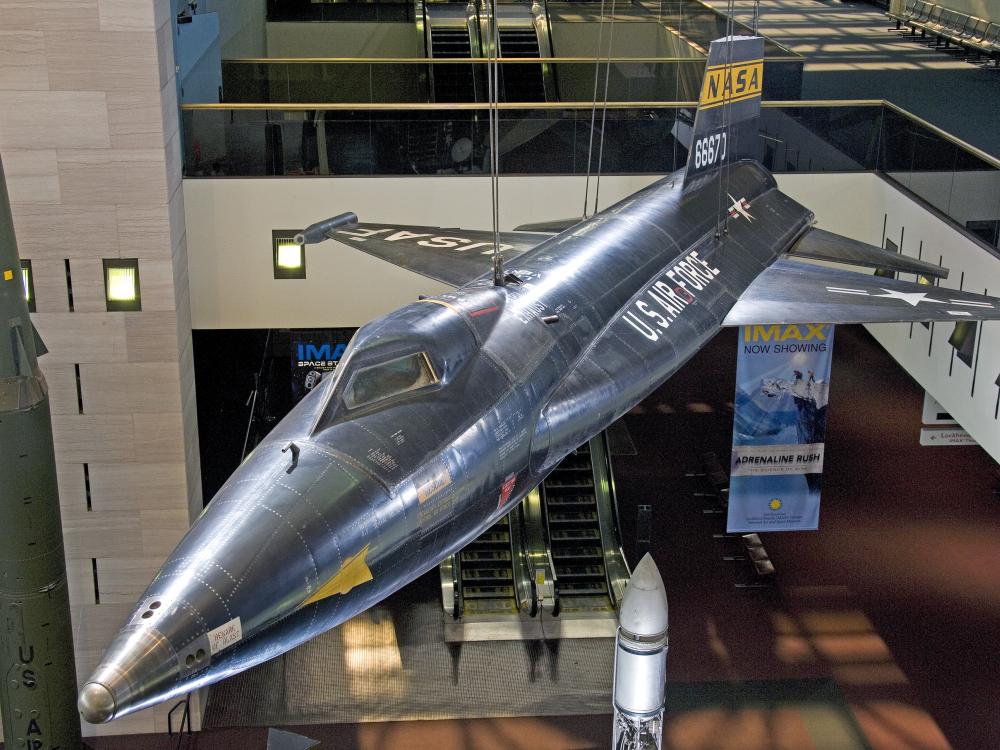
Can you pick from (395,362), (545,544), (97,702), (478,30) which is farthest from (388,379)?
(478,30)

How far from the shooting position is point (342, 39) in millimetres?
24500

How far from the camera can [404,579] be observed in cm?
534

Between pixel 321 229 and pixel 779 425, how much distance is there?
5.22 m

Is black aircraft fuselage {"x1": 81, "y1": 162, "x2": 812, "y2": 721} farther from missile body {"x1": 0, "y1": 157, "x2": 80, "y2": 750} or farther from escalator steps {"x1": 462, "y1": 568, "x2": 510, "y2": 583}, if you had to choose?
escalator steps {"x1": 462, "y1": 568, "x2": 510, "y2": 583}

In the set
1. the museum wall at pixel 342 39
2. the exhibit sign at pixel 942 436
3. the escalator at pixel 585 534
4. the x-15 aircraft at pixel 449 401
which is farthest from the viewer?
the museum wall at pixel 342 39

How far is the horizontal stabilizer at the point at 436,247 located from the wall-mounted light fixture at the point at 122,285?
109 inches

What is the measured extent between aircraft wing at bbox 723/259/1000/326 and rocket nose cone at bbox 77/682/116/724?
578 centimetres

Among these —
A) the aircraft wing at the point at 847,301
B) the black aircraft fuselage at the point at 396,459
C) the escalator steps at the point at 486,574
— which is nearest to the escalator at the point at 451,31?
the escalator steps at the point at 486,574

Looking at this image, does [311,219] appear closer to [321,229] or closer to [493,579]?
[321,229]

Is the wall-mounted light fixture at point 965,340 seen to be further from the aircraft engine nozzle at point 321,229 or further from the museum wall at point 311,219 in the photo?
the aircraft engine nozzle at point 321,229

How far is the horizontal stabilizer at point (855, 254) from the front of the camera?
33.0ft

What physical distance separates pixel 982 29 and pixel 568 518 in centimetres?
1580

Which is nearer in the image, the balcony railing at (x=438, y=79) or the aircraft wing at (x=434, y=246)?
the aircraft wing at (x=434, y=246)

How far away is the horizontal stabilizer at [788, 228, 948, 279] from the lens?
10.0 m
